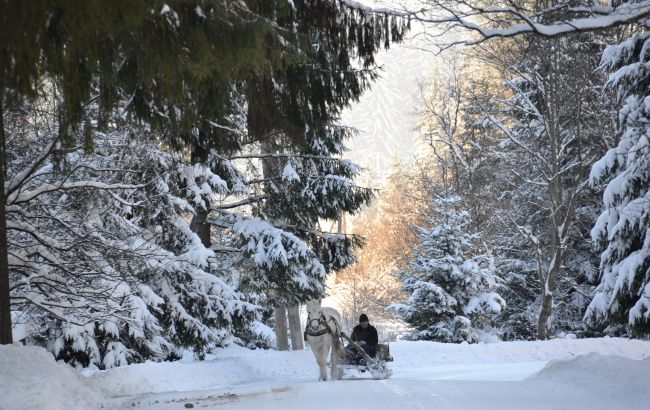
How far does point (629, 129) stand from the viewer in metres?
14.8

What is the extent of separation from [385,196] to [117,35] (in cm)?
4760

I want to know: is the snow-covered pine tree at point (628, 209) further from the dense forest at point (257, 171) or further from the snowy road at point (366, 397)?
the snowy road at point (366, 397)

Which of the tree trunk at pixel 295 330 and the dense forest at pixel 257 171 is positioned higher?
the dense forest at pixel 257 171

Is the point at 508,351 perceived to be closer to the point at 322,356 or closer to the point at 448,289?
the point at 448,289

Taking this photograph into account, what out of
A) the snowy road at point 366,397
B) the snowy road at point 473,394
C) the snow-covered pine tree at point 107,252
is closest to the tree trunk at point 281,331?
the snow-covered pine tree at point 107,252

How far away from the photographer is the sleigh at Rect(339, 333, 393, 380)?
14.1 m

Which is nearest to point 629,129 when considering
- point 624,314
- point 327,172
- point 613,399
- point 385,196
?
point 624,314

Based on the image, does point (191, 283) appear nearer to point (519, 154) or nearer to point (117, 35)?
point (117, 35)

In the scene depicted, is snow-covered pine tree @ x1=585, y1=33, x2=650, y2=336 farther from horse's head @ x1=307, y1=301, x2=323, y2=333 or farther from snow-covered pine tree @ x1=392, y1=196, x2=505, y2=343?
snow-covered pine tree @ x1=392, y1=196, x2=505, y2=343

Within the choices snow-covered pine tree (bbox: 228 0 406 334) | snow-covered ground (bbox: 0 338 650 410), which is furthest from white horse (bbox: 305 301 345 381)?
snow-covered pine tree (bbox: 228 0 406 334)

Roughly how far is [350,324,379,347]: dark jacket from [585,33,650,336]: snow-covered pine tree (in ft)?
15.5

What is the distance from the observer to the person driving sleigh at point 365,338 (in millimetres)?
15047

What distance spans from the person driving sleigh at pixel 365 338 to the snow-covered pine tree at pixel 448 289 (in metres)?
8.57

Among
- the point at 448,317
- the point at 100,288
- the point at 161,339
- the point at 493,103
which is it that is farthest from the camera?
the point at 493,103
